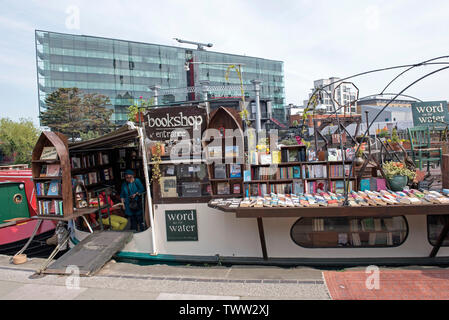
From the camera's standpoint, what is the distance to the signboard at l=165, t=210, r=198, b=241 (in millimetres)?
6203

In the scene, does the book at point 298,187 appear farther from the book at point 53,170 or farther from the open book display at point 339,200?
the book at point 53,170

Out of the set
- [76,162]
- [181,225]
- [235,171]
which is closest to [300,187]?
[235,171]

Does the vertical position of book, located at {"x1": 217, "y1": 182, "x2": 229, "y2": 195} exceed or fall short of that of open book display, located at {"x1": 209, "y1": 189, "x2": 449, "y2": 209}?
it exceeds it

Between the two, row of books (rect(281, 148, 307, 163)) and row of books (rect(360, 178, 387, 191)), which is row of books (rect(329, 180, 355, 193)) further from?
row of books (rect(281, 148, 307, 163))

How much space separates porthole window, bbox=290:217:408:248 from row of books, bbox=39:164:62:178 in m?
5.16

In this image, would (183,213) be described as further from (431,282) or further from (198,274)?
(431,282)

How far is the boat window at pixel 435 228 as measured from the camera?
17.6ft

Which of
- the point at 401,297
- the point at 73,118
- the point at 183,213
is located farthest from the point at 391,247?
the point at 73,118

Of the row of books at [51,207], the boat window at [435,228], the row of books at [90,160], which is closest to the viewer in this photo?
the boat window at [435,228]

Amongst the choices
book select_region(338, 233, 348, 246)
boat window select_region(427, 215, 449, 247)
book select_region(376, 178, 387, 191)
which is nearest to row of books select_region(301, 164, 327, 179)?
book select_region(376, 178, 387, 191)

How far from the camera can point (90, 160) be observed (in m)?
8.74

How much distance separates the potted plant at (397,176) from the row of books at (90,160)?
7.27 meters

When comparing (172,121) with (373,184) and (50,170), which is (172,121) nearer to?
(50,170)

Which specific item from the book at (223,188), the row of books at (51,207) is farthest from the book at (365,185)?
the row of books at (51,207)
